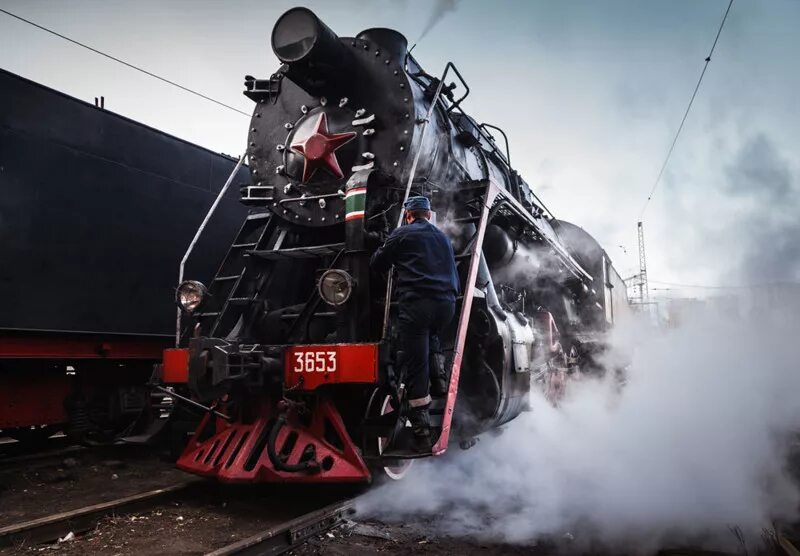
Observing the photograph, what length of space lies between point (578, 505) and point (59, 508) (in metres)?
3.40

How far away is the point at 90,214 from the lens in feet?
16.4

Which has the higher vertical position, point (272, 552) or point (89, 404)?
point (89, 404)

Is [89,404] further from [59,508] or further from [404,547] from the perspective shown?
[404,547]

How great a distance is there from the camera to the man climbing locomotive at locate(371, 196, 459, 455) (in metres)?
3.22

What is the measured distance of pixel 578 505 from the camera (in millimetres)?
3850

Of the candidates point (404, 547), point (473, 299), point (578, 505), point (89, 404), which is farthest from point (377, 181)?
point (89, 404)

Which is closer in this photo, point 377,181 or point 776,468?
point 377,181

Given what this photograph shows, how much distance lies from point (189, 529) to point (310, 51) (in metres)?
2.99

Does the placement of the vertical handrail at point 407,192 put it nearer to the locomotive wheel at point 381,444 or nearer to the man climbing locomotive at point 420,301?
the man climbing locomotive at point 420,301

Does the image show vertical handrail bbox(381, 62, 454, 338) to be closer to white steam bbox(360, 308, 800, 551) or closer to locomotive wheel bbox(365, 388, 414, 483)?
locomotive wheel bbox(365, 388, 414, 483)

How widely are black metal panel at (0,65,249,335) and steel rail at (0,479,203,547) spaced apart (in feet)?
5.92

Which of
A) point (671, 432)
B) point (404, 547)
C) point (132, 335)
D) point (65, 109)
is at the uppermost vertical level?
point (65, 109)

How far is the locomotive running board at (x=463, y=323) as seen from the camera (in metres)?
3.28

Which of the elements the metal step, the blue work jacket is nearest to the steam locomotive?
the metal step
